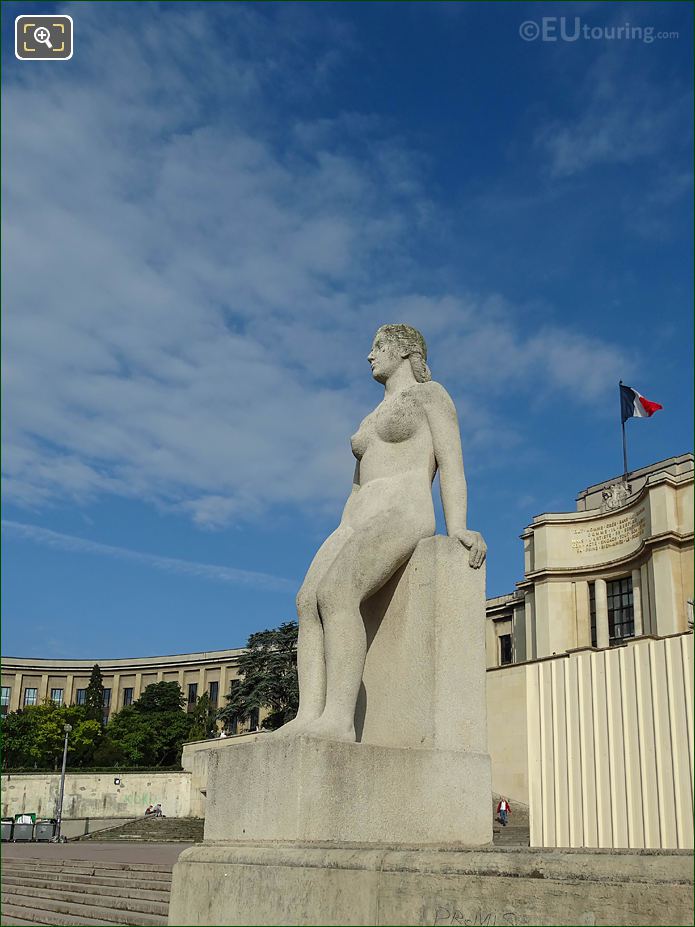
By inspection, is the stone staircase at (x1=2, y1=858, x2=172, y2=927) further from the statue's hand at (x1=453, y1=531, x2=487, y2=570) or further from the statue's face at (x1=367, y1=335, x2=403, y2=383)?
the statue's face at (x1=367, y1=335, x2=403, y2=383)

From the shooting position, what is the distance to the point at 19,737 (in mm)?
67062

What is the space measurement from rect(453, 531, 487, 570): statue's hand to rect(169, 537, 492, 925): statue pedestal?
0.05 m

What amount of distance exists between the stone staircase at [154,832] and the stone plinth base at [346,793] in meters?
33.6

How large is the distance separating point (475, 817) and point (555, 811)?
4.99 feet

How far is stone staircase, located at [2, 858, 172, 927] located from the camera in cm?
771

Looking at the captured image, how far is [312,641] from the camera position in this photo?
6.32 meters

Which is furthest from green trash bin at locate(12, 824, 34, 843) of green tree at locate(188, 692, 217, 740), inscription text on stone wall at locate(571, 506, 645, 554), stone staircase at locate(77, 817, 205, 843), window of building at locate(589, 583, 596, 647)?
inscription text on stone wall at locate(571, 506, 645, 554)

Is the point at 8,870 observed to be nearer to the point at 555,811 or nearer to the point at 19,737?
the point at 555,811

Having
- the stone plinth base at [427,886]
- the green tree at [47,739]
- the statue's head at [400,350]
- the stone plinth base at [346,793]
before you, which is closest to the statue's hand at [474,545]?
the stone plinth base at [346,793]

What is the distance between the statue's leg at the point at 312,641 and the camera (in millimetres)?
6141

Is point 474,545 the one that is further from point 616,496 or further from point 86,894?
point 616,496

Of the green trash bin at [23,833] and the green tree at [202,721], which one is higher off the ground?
the green tree at [202,721]

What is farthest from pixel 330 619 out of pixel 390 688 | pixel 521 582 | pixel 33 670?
pixel 33 670

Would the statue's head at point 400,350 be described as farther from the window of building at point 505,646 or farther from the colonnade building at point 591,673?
the window of building at point 505,646
